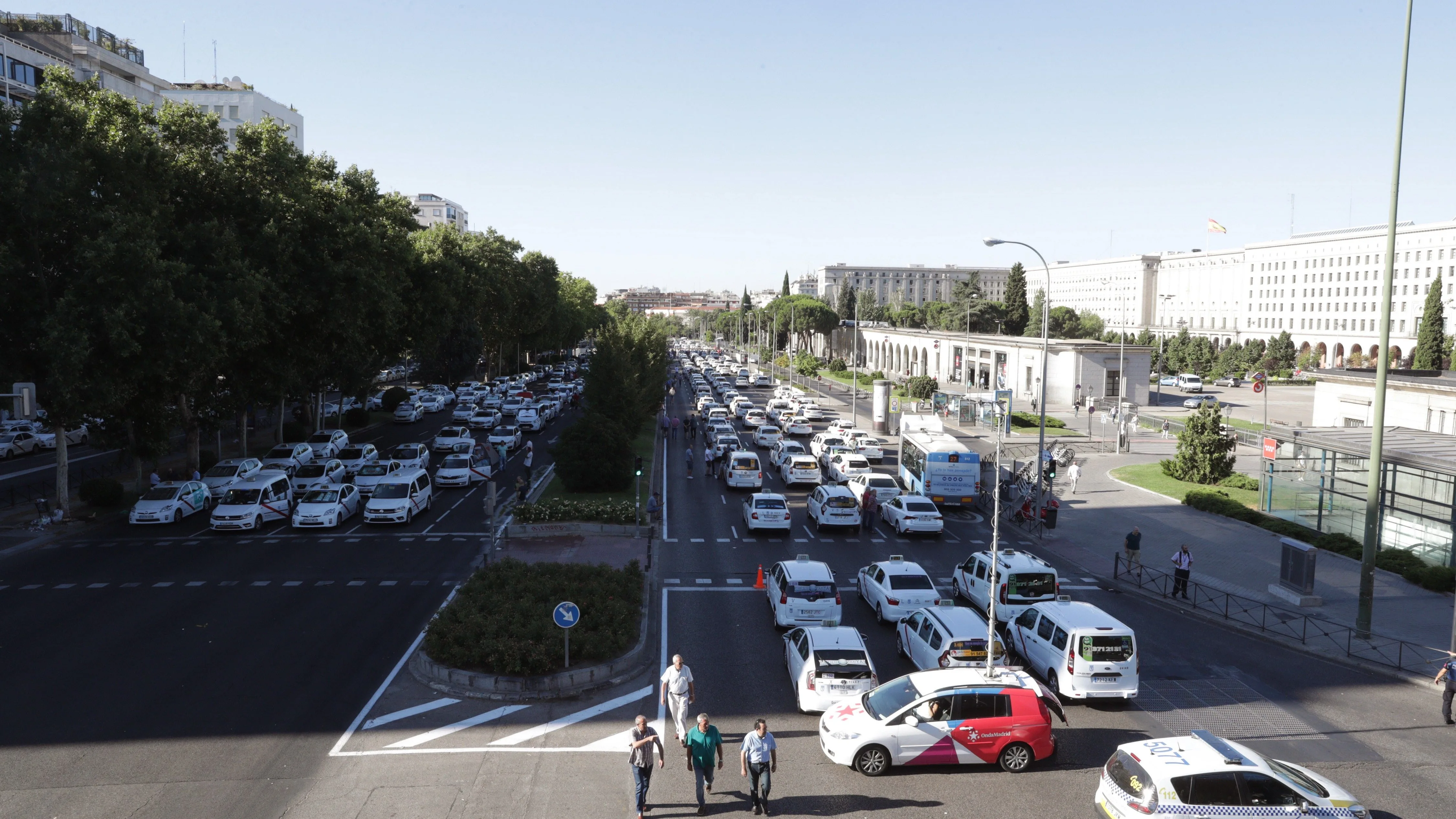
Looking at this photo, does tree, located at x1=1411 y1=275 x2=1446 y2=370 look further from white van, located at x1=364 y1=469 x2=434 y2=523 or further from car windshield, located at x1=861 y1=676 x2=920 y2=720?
car windshield, located at x1=861 y1=676 x2=920 y2=720

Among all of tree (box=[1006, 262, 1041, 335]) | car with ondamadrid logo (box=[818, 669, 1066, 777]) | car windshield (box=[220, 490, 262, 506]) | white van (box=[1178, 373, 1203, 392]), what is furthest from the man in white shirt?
tree (box=[1006, 262, 1041, 335])

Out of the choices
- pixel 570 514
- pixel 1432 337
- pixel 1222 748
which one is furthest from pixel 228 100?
pixel 1432 337

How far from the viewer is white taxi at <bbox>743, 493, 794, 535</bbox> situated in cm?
2925

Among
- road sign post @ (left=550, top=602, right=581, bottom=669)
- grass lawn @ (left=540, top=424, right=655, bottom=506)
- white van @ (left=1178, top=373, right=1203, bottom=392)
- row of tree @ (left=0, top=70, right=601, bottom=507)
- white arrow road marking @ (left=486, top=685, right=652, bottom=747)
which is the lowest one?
white arrow road marking @ (left=486, top=685, right=652, bottom=747)

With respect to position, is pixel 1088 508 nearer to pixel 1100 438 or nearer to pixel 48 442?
pixel 1100 438

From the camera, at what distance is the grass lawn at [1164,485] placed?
3566 cm

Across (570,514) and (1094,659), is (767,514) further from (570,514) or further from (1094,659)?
(1094,659)

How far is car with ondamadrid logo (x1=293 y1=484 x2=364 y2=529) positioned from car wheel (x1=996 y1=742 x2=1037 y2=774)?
937 inches

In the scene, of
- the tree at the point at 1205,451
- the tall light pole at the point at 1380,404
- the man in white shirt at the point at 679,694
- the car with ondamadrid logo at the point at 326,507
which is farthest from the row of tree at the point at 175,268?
the tree at the point at 1205,451

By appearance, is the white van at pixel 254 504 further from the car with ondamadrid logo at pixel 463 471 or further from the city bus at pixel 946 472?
the city bus at pixel 946 472

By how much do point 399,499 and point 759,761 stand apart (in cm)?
A: 2234

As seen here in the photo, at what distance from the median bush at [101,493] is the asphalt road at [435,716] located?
9457 mm

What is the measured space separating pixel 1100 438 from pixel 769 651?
42.9 m

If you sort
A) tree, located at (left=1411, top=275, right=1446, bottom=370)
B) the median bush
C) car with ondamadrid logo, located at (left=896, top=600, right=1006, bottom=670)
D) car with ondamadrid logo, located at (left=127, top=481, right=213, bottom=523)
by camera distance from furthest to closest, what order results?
tree, located at (left=1411, top=275, right=1446, bottom=370) → the median bush → car with ondamadrid logo, located at (left=127, top=481, right=213, bottom=523) → car with ondamadrid logo, located at (left=896, top=600, right=1006, bottom=670)
